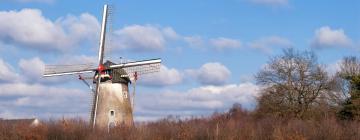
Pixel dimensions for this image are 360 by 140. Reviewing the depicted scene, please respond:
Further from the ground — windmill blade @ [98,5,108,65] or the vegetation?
windmill blade @ [98,5,108,65]

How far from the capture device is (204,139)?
110 ft

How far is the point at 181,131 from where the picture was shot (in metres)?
34.8

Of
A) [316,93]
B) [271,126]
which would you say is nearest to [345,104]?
[316,93]

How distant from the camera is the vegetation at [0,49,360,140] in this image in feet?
109

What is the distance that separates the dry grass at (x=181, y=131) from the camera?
32.0 m

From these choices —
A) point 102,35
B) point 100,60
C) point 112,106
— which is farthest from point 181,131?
point 102,35

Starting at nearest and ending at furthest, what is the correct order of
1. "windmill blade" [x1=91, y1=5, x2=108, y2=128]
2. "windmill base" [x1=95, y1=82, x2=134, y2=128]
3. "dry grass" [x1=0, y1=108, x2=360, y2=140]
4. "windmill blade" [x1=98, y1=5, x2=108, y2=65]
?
"dry grass" [x1=0, y1=108, x2=360, y2=140], "windmill base" [x1=95, y1=82, x2=134, y2=128], "windmill blade" [x1=91, y1=5, x2=108, y2=128], "windmill blade" [x1=98, y1=5, x2=108, y2=65]

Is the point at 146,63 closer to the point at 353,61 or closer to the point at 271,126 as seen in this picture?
the point at 271,126

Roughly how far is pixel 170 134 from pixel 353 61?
103ft

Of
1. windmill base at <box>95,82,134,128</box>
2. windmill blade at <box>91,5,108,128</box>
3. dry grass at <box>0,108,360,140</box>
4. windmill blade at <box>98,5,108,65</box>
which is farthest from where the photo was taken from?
windmill blade at <box>98,5,108,65</box>

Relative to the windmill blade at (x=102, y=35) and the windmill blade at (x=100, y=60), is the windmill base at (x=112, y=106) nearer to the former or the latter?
the windmill blade at (x=100, y=60)

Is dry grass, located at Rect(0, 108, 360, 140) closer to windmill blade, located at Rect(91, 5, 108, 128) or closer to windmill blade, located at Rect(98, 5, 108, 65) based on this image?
windmill blade, located at Rect(91, 5, 108, 128)

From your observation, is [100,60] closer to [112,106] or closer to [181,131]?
[112,106]

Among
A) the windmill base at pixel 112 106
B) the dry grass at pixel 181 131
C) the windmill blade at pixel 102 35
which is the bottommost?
the dry grass at pixel 181 131
